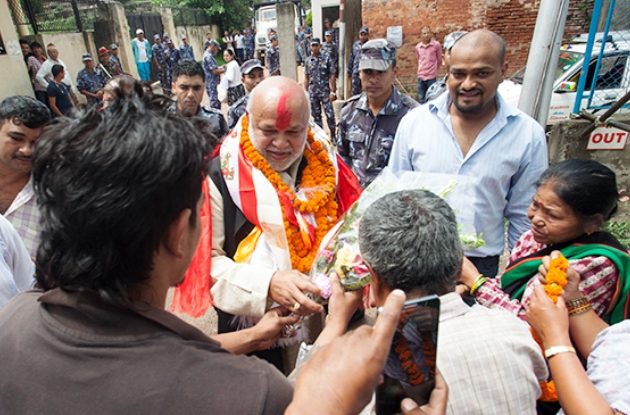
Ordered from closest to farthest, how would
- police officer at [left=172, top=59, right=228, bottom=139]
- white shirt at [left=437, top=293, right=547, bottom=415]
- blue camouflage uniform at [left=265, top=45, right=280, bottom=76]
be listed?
white shirt at [left=437, top=293, right=547, bottom=415] → police officer at [left=172, top=59, right=228, bottom=139] → blue camouflage uniform at [left=265, top=45, right=280, bottom=76]

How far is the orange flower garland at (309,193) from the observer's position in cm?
195

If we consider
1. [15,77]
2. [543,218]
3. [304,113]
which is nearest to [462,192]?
[543,218]

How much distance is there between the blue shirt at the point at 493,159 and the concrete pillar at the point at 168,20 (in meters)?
22.4

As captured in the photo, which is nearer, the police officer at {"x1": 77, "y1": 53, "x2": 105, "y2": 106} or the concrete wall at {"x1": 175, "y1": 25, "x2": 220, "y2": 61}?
the police officer at {"x1": 77, "y1": 53, "x2": 105, "y2": 106}

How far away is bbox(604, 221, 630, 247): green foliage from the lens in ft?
14.6

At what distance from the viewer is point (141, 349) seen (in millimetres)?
801

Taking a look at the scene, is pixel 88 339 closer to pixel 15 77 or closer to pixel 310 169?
pixel 310 169

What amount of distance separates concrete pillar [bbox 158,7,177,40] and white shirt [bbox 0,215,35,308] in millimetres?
22633

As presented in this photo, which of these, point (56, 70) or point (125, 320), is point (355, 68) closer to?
point (56, 70)

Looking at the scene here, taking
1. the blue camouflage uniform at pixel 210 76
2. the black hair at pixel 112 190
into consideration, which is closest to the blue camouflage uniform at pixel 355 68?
the blue camouflage uniform at pixel 210 76

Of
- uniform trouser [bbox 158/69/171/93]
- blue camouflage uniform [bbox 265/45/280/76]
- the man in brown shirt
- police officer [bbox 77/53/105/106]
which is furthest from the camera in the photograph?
uniform trouser [bbox 158/69/171/93]

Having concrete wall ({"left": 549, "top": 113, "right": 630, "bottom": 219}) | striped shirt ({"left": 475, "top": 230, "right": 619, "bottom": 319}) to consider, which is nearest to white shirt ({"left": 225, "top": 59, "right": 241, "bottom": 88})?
concrete wall ({"left": 549, "top": 113, "right": 630, "bottom": 219})

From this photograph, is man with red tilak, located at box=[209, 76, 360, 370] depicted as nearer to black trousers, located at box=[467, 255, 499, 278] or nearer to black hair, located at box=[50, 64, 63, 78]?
black trousers, located at box=[467, 255, 499, 278]

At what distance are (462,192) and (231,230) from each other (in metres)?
1.12
